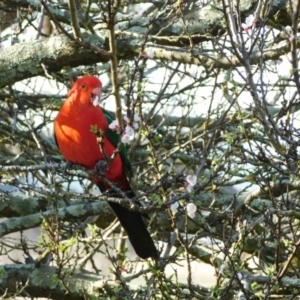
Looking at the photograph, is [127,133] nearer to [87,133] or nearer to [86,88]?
[87,133]

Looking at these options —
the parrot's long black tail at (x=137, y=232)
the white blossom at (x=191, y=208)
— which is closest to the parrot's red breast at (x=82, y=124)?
the parrot's long black tail at (x=137, y=232)

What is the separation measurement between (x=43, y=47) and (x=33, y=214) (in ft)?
4.44

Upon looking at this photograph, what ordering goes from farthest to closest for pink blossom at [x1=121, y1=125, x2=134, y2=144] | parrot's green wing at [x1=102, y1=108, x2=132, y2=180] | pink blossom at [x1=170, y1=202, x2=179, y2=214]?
parrot's green wing at [x1=102, y1=108, x2=132, y2=180] < pink blossom at [x1=170, y1=202, x2=179, y2=214] < pink blossom at [x1=121, y1=125, x2=134, y2=144]

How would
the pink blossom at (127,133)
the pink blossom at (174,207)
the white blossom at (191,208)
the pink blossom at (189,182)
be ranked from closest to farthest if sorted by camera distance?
the pink blossom at (127,133), the pink blossom at (189,182), the pink blossom at (174,207), the white blossom at (191,208)

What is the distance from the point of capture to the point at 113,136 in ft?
14.6

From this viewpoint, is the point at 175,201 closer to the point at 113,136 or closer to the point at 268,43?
the point at 113,136

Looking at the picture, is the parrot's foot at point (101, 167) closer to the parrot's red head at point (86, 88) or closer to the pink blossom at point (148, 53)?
the parrot's red head at point (86, 88)

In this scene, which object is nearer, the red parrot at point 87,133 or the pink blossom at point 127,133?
the pink blossom at point 127,133

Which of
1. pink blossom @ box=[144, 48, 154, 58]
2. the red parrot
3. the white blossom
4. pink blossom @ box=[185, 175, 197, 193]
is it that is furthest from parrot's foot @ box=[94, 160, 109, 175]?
pink blossom @ box=[185, 175, 197, 193]

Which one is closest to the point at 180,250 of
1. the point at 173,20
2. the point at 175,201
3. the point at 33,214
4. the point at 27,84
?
the point at 175,201

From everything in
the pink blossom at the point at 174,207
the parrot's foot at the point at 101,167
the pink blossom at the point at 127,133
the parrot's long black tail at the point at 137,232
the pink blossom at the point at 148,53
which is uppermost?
the pink blossom at the point at 148,53

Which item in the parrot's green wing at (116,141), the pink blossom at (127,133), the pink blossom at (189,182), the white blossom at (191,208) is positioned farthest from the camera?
the parrot's green wing at (116,141)

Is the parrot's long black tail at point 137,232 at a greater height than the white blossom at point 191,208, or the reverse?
the parrot's long black tail at point 137,232

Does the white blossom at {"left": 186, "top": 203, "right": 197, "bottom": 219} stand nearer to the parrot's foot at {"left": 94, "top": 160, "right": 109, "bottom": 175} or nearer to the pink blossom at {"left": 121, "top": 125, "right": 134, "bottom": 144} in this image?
the parrot's foot at {"left": 94, "top": 160, "right": 109, "bottom": 175}
